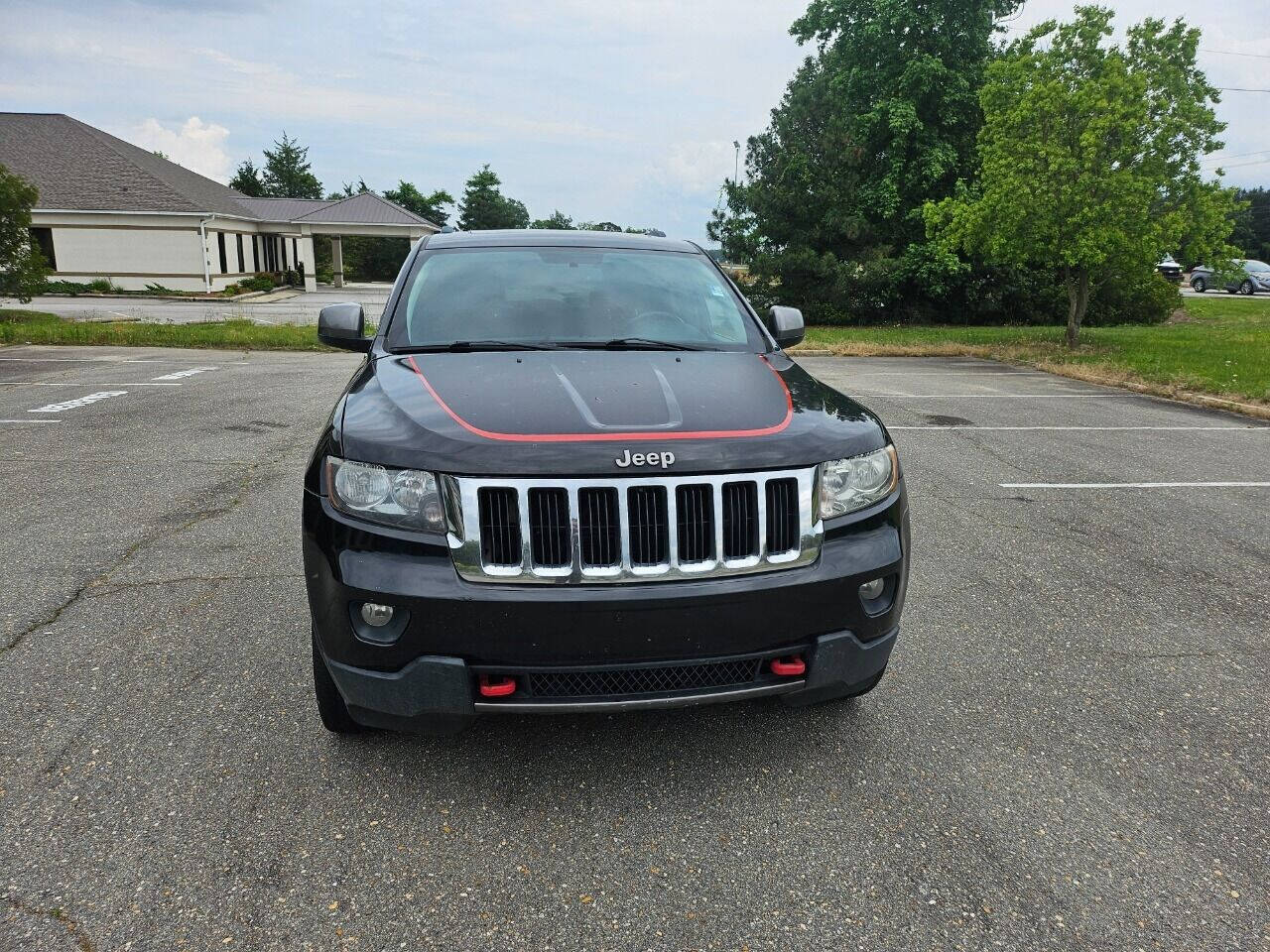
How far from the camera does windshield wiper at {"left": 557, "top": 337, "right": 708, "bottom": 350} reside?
11.5ft

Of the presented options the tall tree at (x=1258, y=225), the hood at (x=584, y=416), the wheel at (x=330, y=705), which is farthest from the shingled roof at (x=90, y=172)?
the tall tree at (x=1258, y=225)

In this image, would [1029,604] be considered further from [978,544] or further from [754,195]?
[754,195]

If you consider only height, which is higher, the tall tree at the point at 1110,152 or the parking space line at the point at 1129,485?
the tall tree at the point at 1110,152

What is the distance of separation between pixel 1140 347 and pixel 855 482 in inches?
701

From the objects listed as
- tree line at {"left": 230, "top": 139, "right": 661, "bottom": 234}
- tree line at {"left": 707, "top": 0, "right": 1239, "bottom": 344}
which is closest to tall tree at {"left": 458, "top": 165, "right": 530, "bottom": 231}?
tree line at {"left": 230, "top": 139, "right": 661, "bottom": 234}

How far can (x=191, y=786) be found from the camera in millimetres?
2734

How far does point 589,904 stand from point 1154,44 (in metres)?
17.6

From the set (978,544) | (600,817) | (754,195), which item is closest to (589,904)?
(600,817)

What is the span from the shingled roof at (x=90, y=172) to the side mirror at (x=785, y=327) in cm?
3616

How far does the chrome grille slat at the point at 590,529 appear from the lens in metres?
2.43

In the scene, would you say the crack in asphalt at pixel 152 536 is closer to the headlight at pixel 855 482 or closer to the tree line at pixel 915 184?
the headlight at pixel 855 482

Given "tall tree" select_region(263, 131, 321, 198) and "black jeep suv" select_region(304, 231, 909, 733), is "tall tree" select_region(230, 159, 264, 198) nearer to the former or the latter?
"tall tree" select_region(263, 131, 321, 198)

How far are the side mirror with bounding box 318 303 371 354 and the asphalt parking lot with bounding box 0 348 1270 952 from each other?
4.12 feet

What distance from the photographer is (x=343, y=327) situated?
3.92 meters
